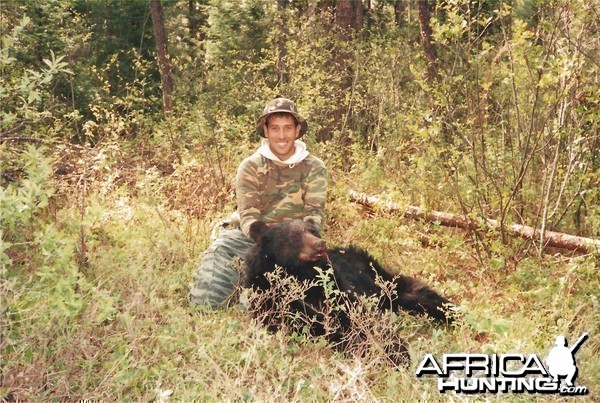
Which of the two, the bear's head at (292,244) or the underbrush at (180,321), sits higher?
the bear's head at (292,244)

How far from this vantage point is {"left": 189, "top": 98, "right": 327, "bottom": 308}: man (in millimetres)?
5250

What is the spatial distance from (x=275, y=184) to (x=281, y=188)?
0.07 m

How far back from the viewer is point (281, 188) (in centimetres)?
548

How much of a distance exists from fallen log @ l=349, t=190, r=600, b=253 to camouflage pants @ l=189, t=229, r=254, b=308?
2218 mm

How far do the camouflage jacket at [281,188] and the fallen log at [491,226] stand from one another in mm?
1534

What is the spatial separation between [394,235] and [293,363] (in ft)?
10.3

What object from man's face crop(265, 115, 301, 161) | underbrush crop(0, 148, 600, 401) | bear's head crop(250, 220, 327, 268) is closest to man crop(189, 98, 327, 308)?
man's face crop(265, 115, 301, 161)

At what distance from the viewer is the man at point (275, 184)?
17.2ft

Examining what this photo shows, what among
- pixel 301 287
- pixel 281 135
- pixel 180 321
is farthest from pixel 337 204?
pixel 180 321

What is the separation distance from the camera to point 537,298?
16.3 feet

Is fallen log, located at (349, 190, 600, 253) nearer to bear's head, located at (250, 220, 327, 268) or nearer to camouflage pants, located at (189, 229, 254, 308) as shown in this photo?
bear's head, located at (250, 220, 327, 268)

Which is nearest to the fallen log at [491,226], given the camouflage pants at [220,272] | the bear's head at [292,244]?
the bear's head at [292,244]

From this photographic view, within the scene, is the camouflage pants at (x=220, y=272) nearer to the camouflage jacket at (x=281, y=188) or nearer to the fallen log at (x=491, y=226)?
the camouflage jacket at (x=281, y=188)

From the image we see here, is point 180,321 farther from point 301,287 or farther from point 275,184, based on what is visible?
point 275,184
